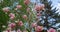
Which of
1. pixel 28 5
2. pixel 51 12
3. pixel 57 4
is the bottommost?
pixel 57 4

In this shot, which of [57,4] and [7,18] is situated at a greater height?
[7,18]

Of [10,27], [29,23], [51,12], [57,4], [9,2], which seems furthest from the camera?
[57,4]

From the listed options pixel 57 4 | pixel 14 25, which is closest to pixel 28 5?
pixel 14 25

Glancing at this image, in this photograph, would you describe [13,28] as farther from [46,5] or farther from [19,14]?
[46,5]

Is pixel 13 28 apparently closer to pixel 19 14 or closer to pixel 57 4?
pixel 19 14

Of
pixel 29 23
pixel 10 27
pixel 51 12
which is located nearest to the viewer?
pixel 10 27

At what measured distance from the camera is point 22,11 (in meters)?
2.11

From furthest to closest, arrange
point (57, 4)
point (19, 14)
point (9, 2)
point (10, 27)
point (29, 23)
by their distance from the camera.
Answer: point (57, 4), point (9, 2), point (19, 14), point (29, 23), point (10, 27)

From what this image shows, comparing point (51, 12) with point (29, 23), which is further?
point (51, 12)

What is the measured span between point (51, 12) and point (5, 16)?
26.7 inches

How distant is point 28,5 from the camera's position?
2.08 m

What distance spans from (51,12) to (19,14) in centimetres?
53

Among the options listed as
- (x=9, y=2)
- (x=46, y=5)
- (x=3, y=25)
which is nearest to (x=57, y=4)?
(x=46, y=5)

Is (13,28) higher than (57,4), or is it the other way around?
(13,28)
